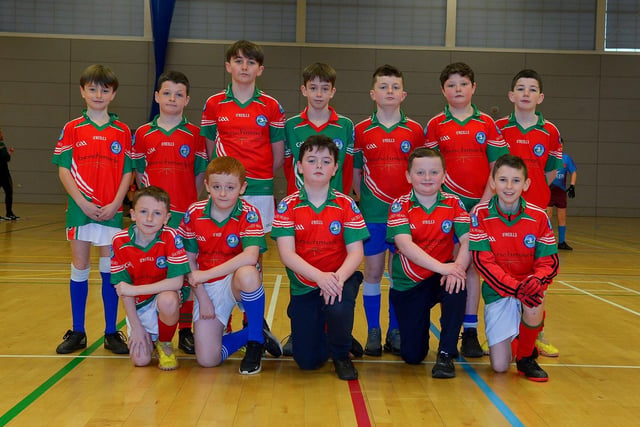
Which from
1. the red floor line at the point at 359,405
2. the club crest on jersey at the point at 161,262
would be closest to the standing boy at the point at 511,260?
the red floor line at the point at 359,405

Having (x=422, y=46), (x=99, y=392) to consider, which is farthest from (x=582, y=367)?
(x=422, y=46)

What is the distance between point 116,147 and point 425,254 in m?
1.98

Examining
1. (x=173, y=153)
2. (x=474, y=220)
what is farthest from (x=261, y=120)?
(x=474, y=220)

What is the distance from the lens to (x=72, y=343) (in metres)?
3.91

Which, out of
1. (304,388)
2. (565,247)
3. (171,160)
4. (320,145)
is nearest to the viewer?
(304,388)

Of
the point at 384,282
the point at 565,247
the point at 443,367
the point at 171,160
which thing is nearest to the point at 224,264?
the point at 171,160

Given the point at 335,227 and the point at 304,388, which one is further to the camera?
the point at 335,227

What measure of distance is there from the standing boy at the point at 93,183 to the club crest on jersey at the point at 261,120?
825 mm

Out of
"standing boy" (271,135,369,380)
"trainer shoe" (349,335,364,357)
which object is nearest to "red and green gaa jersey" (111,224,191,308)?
"standing boy" (271,135,369,380)

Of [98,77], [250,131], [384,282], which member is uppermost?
[98,77]

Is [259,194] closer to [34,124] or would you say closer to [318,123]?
[318,123]

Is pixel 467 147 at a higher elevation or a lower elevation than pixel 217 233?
higher

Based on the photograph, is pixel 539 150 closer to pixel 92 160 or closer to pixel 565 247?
pixel 92 160

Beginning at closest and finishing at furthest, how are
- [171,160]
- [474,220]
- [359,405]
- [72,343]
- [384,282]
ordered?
[359,405] < [474,220] < [72,343] < [171,160] < [384,282]
